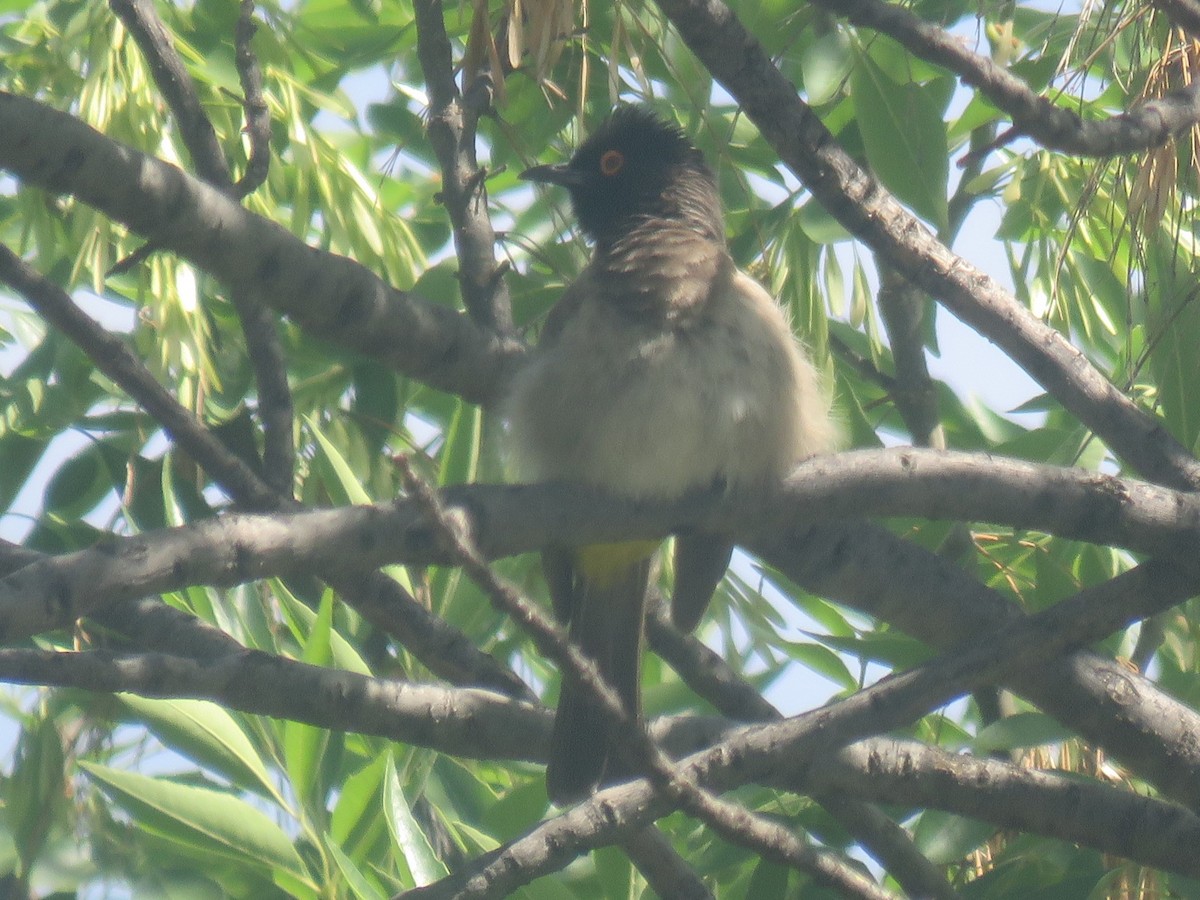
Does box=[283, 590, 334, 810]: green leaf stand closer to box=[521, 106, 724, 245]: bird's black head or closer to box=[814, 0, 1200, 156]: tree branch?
box=[521, 106, 724, 245]: bird's black head

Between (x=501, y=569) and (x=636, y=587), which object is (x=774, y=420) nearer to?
(x=636, y=587)

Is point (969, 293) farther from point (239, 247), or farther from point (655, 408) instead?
point (239, 247)

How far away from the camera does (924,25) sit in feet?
9.43

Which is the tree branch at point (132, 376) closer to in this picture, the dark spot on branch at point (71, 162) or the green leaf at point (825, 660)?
the dark spot on branch at point (71, 162)

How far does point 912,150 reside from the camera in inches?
130

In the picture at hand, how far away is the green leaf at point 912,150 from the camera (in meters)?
3.28

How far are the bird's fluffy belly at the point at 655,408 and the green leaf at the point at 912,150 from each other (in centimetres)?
49

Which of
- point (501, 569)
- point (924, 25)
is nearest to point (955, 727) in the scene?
point (501, 569)

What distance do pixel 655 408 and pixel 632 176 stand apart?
1252 mm

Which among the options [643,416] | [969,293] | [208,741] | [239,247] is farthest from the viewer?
[643,416]

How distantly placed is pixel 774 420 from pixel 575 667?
49.9 inches

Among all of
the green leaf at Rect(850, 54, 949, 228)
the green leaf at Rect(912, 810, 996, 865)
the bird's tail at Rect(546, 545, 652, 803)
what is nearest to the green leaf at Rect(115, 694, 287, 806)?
the bird's tail at Rect(546, 545, 652, 803)

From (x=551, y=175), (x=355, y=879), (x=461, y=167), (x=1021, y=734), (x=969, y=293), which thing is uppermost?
(x=551, y=175)

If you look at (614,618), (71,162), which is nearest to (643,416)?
(614,618)
